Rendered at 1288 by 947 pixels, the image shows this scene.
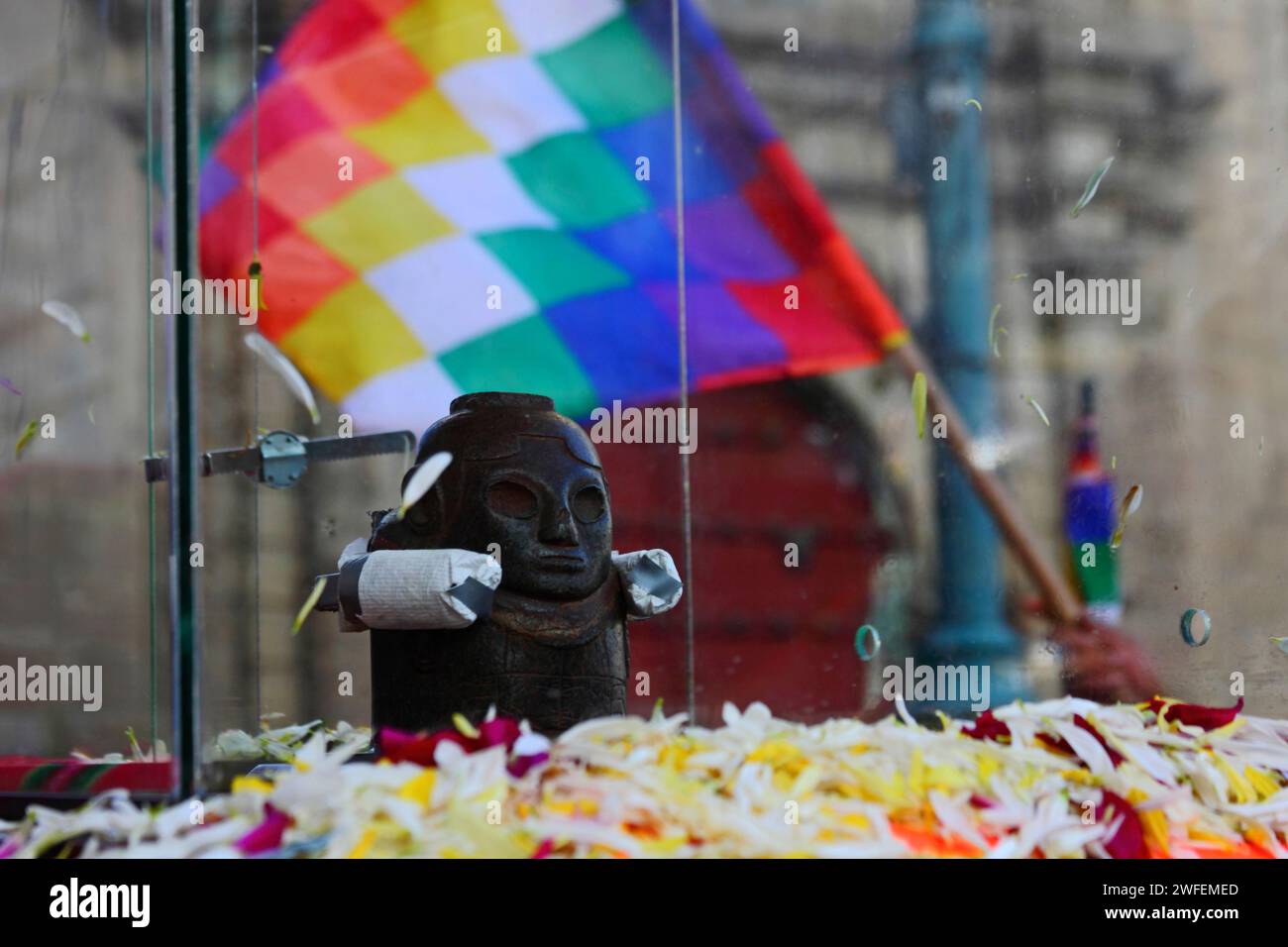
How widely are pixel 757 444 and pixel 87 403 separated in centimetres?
163

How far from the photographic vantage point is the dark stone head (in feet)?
7.32

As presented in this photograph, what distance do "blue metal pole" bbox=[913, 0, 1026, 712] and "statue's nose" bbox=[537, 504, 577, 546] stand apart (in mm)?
1595

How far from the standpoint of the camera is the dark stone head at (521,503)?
2.23 m

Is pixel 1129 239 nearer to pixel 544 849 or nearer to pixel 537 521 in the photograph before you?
pixel 537 521

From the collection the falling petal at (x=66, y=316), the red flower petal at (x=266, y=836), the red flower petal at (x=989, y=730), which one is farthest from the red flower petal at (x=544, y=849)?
the falling petal at (x=66, y=316)

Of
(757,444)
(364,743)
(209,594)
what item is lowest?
(364,743)

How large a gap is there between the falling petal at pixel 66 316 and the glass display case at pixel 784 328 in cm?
28

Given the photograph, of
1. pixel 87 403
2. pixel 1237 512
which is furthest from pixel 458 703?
pixel 1237 512

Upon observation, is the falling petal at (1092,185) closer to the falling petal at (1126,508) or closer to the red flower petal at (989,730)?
the falling petal at (1126,508)

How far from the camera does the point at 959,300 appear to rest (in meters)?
3.68

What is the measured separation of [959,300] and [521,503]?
182cm

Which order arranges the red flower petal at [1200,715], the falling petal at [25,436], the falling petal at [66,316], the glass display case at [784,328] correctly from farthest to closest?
the glass display case at [784,328] < the falling petal at [25,436] < the falling petal at [66,316] < the red flower petal at [1200,715]
